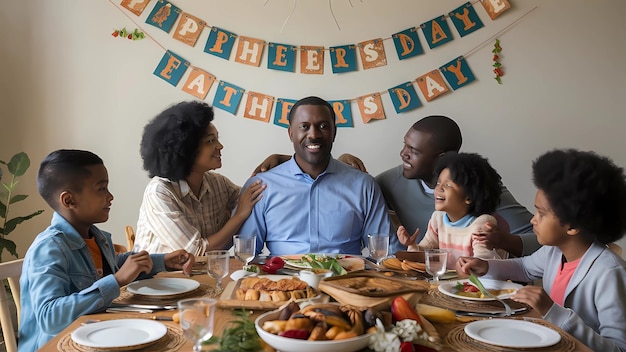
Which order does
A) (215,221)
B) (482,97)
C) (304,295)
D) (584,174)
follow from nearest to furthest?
(304,295)
(584,174)
(215,221)
(482,97)

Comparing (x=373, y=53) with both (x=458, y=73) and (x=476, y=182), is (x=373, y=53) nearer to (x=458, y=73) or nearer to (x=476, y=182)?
(x=458, y=73)

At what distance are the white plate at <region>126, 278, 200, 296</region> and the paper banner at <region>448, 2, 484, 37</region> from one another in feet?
8.39

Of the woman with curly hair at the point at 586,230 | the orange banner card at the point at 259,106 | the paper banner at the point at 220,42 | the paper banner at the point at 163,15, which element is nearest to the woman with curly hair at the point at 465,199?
the woman with curly hair at the point at 586,230

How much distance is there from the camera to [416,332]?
119cm

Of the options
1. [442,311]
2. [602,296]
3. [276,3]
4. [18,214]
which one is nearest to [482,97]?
[276,3]

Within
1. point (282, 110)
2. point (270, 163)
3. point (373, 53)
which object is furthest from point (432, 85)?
point (270, 163)

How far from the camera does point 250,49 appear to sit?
3672 millimetres

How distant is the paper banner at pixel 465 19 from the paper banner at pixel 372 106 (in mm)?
652

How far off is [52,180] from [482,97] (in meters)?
2.67

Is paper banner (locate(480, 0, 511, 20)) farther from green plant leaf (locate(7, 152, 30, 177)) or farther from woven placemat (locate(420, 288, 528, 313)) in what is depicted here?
green plant leaf (locate(7, 152, 30, 177))

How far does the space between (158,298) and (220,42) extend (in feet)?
7.63

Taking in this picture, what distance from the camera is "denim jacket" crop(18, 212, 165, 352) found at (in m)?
1.53

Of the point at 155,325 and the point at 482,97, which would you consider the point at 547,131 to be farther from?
the point at 155,325

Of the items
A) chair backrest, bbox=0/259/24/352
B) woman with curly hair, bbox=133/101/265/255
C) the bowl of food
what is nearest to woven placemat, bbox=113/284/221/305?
chair backrest, bbox=0/259/24/352
